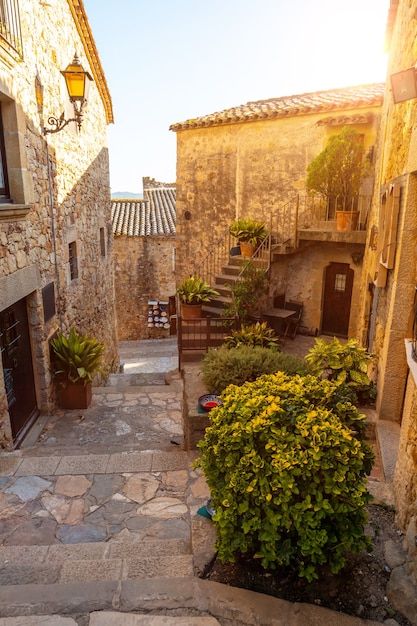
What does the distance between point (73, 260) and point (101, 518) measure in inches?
231

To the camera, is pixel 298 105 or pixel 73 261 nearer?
pixel 73 261

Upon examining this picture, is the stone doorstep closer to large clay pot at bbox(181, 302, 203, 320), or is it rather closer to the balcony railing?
large clay pot at bbox(181, 302, 203, 320)

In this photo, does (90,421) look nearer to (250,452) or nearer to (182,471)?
Answer: (182,471)

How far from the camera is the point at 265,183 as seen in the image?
1174 centimetres

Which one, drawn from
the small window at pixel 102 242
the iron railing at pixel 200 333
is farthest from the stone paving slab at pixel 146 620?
the small window at pixel 102 242

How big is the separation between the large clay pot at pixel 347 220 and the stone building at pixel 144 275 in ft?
39.1

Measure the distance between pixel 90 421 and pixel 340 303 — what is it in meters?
7.19

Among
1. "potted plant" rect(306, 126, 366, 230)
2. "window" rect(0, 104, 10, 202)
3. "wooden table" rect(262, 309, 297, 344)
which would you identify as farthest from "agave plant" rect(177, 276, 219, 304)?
"window" rect(0, 104, 10, 202)

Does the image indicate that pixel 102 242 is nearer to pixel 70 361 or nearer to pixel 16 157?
pixel 70 361

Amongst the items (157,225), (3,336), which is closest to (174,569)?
(3,336)

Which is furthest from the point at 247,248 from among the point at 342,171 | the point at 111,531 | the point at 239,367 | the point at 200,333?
the point at 111,531

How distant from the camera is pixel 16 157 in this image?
5.62m

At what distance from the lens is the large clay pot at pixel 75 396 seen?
23.6ft

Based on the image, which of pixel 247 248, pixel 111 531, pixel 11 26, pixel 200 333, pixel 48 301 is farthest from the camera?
pixel 247 248
